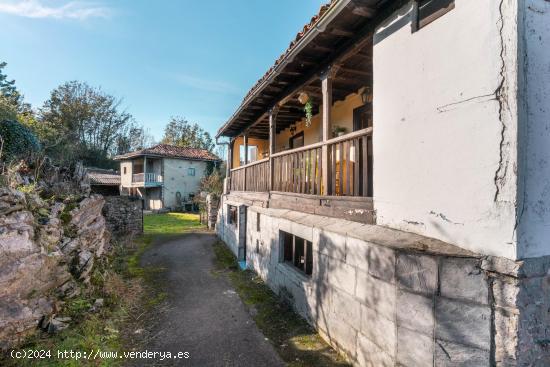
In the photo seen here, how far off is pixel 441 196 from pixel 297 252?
3729mm

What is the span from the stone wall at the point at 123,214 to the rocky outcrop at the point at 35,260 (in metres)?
8.28

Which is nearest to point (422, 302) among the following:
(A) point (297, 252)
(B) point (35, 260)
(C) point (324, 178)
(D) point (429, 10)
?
(C) point (324, 178)

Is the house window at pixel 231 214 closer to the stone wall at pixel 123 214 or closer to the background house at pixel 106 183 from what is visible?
the stone wall at pixel 123 214

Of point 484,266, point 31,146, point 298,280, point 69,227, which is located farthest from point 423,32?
point 31,146

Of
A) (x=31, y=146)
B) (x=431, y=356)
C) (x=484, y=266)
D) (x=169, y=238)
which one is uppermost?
(x=31, y=146)

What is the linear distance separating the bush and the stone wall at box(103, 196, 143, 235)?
499 cm

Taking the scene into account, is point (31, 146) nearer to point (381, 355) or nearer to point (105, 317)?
point (105, 317)

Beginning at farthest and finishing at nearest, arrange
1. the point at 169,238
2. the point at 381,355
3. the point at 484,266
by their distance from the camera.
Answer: the point at 169,238
the point at 381,355
the point at 484,266

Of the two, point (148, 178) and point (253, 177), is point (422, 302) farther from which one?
point (148, 178)

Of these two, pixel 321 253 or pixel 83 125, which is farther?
pixel 83 125

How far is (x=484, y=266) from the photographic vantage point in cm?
236

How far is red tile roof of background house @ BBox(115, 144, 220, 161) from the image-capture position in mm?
28280

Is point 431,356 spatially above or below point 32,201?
below

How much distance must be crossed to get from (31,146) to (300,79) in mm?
9583
